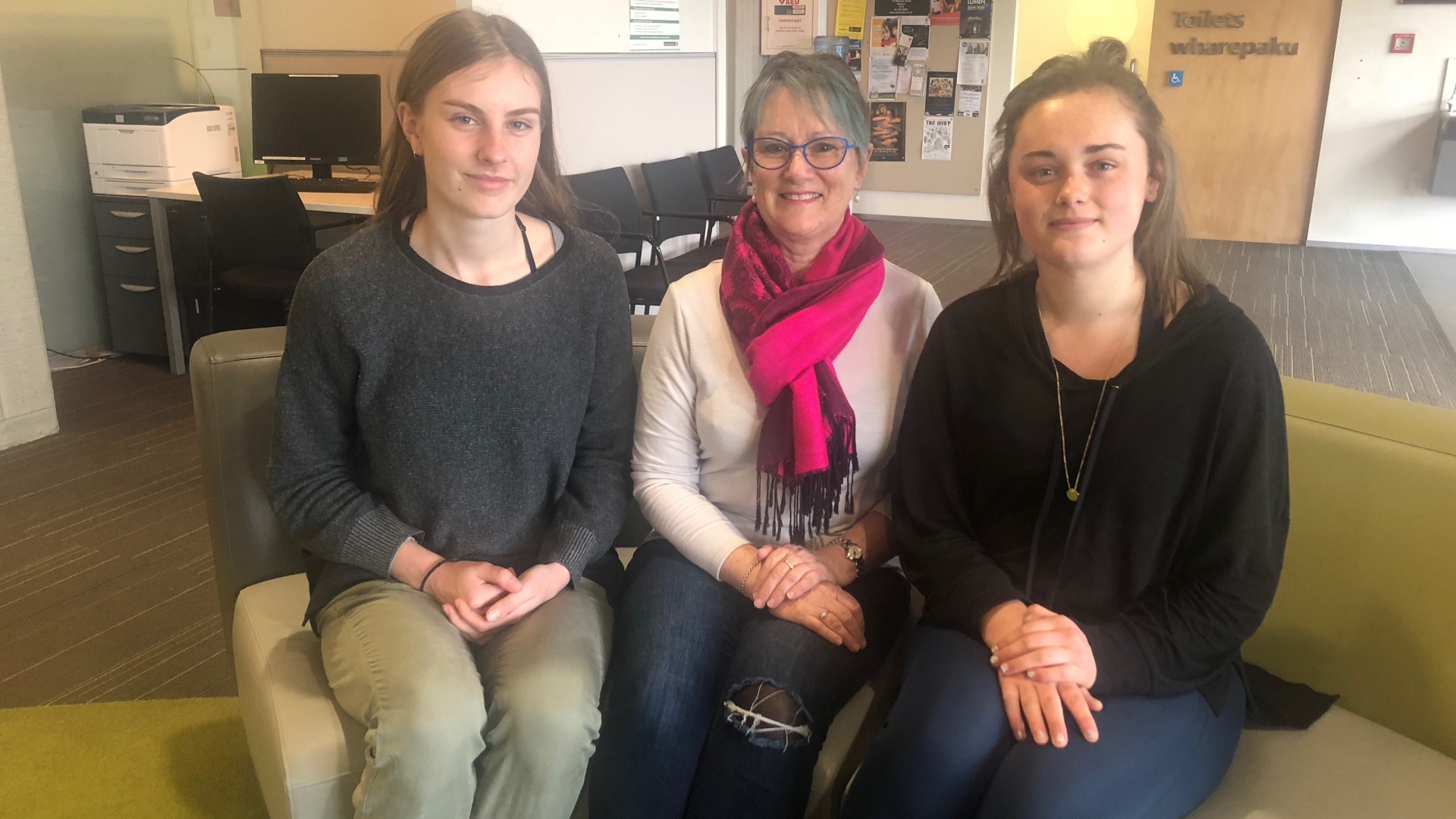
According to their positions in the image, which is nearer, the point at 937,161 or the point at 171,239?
the point at 171,239

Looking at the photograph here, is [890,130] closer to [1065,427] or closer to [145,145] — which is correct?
[145,145]

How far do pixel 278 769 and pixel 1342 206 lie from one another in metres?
8.00

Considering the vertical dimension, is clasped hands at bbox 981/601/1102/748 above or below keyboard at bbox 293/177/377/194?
below

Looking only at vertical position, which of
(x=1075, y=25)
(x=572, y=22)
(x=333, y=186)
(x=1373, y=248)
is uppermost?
(x=1075, y=25)

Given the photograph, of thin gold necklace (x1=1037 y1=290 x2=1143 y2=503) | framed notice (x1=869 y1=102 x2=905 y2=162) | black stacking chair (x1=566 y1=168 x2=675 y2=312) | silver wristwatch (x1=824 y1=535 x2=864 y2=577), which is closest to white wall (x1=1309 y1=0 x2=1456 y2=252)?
framed notice (x1=869 y1=102 x2=905 y2=162)

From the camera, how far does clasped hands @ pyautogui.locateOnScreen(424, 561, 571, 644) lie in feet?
4.66

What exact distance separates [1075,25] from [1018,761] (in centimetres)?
983

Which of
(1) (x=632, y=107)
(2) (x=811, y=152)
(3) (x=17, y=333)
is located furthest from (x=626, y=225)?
(2) (x=811, y=152)

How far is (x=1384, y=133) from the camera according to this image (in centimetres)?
708

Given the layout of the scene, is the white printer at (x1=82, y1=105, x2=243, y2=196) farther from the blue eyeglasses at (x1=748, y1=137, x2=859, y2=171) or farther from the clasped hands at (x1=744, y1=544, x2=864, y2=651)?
the clasped hands at (x1=744, y1=544, x2=864, y2=651)

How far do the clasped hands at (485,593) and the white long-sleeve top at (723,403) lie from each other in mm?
216

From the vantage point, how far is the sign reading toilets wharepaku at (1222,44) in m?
7.25

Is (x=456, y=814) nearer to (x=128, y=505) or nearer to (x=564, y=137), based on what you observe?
(x=128, y=505)

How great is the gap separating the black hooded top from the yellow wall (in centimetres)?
864
